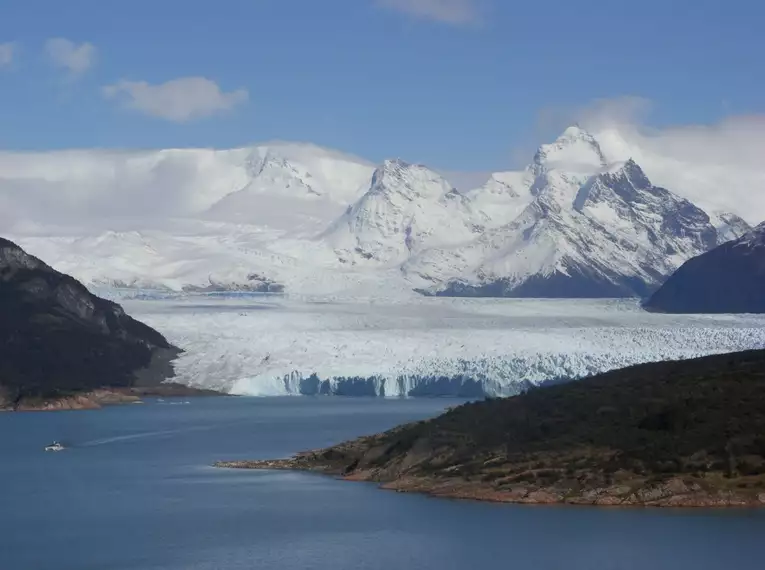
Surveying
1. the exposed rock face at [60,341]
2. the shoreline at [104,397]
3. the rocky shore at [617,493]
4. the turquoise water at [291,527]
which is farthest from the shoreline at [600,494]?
the exposed rock face at [60,341]

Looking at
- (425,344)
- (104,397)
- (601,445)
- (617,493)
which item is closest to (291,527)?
(617,493)

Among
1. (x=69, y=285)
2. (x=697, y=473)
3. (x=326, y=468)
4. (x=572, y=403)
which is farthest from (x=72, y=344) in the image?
(x=697, y=473)

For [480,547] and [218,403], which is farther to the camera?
[218,403]

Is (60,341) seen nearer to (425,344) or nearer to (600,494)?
(425,344)

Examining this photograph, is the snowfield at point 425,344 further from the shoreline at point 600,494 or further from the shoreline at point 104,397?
the shoreline at point 600,494

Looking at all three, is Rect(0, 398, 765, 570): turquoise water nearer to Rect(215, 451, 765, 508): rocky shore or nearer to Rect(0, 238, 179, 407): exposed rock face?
Rect(215, 451, 765, 508): rocky shore

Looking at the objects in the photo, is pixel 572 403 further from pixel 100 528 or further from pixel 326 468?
pixel 100 528
